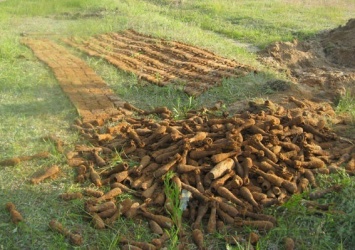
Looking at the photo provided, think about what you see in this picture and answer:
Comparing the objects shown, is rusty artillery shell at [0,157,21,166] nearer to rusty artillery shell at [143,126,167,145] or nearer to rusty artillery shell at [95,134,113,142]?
rusty artillery shell at [95,134,113,142]

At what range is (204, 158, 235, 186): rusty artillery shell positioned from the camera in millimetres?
4230

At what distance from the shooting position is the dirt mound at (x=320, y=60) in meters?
7.25

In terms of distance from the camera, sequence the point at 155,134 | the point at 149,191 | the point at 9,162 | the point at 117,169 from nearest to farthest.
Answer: the point at 149,191, the point at 117,169, the point at 9,162, the point at 155,134

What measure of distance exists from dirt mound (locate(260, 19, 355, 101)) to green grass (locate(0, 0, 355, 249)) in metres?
0.45

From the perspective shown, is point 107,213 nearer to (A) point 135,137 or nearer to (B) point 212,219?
(B) point 212,219

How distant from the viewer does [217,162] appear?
4.37m

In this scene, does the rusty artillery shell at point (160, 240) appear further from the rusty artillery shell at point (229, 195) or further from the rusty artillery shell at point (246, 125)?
the rusty artillery shell at point (246, 125)

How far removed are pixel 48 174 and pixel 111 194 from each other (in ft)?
2.26

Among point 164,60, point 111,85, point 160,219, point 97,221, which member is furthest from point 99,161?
point 164,60

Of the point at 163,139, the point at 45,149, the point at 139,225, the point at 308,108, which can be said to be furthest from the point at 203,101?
the point at 139,225

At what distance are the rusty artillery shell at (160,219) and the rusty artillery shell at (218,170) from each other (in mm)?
555

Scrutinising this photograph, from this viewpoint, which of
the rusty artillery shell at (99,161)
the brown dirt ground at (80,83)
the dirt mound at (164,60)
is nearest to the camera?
the rusty artillery shell at (99,161)

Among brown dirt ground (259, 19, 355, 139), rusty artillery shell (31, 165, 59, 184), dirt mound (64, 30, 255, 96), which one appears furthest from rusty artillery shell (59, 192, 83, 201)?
brown dirt ground (259, 19, 355, 139)

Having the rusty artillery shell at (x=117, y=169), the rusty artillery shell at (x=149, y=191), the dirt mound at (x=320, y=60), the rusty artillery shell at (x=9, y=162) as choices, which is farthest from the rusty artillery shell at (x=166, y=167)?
the dirt mound at (x=320, y=60)
